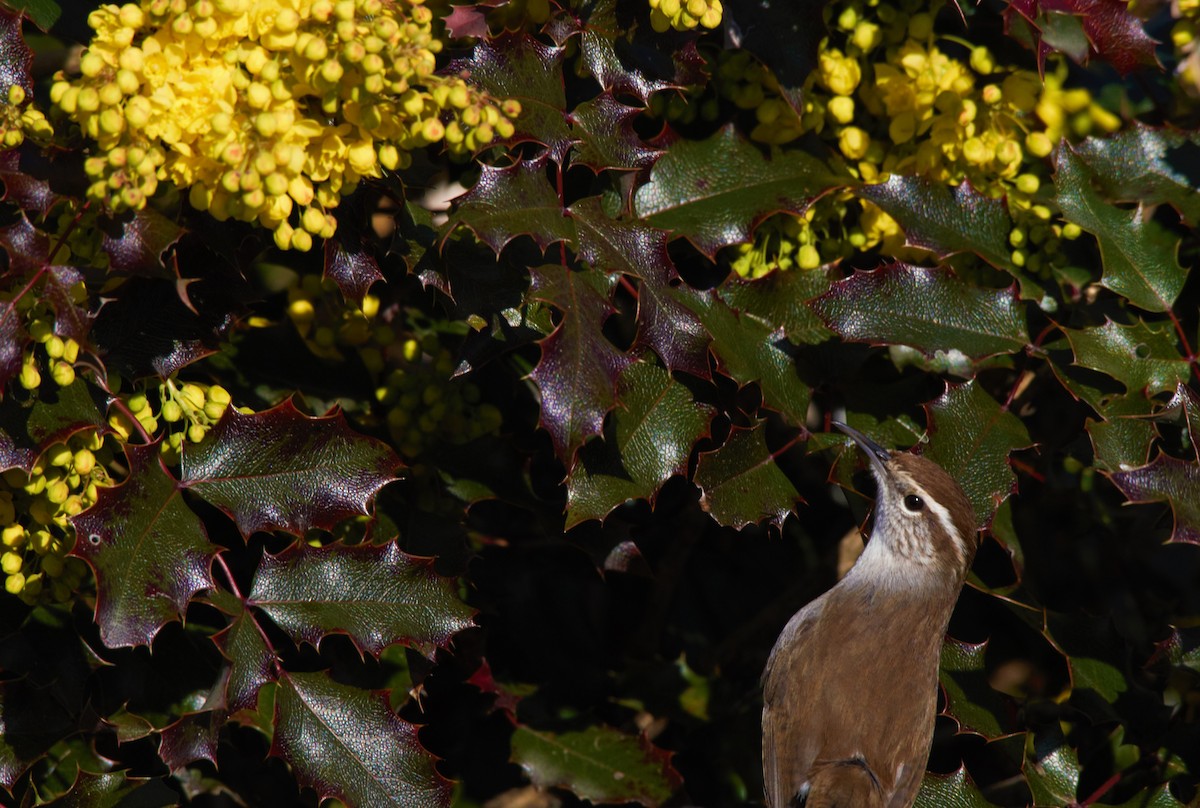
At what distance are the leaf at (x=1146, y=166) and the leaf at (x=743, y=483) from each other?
28.0 inches

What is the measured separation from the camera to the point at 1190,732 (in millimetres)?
1891

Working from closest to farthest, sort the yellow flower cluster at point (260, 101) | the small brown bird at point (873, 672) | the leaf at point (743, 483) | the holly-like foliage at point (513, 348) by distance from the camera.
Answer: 1. the yellow flower cluster at point (260, 101)
2. the holly-like foliage at point (513, 348)
3. the leaf at point (743, 483)
4. the small brown bird at point (873, 672)

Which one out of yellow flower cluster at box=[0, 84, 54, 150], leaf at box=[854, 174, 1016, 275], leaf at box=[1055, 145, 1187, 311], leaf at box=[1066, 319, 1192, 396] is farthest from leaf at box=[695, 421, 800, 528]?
yellow flower cluster at box=[0, 84, 54, 150]

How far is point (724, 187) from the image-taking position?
6.09 ft

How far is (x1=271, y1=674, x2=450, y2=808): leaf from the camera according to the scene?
167 cm

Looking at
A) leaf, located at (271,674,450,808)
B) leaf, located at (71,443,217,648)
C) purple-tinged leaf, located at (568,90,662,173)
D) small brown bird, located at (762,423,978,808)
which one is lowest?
small brown bird, located at (762,423,978,808)

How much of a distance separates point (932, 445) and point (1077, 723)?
2.31 ft

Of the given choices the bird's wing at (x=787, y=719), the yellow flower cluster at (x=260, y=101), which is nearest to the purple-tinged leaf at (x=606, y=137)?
the yellow flower cluster at (x=260, y=101)

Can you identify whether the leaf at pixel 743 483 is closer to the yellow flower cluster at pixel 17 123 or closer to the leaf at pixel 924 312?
the leaf at pixel 924 312

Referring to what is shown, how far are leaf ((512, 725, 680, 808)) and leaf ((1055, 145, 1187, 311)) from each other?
1.13 metres

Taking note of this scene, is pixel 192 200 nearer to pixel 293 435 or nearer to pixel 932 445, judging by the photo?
pixel 293 435

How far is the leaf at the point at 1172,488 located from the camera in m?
1.62

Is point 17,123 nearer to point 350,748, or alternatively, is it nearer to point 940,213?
point 350,748

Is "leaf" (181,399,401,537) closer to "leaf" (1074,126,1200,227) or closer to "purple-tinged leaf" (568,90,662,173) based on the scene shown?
"purple-tinged leaf" (568,90,662,173)
